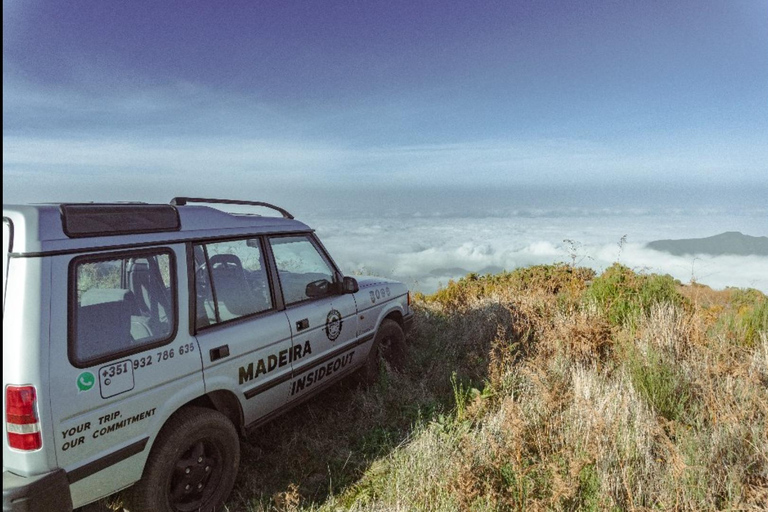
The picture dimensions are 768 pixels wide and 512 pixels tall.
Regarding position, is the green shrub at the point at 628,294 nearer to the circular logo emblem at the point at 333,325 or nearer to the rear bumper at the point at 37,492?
the circular logo emblem at the point at 333,325

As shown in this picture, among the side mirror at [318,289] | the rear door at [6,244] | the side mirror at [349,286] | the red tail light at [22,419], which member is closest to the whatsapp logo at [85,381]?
the red tail light at [22,419]

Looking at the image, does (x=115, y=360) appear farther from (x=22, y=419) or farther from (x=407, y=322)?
(x=407, y=322)

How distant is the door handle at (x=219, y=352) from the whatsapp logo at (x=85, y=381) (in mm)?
832

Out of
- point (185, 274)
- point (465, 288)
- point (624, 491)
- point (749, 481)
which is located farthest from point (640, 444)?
point (465, 288)

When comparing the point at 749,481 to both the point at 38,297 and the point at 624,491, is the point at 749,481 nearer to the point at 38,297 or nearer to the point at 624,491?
the point at 624,491

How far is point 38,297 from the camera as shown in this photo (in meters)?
Result: 2.66

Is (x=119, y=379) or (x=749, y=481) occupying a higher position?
(x=119, y=379)

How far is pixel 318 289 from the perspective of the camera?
475 centimetres

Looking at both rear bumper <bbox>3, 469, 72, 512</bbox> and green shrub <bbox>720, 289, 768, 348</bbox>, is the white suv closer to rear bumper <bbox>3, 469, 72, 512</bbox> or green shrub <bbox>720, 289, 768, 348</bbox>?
rear bumper <bbox>3, 469, 72, 512</bbox>

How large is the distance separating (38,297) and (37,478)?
941mm

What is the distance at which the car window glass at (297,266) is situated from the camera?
14.9ft

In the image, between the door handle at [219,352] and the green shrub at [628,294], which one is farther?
the green shrub at [628,294]

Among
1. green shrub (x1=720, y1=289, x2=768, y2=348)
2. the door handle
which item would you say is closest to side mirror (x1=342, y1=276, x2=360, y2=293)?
the door handle

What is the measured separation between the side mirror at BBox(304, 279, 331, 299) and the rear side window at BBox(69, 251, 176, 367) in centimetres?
140
